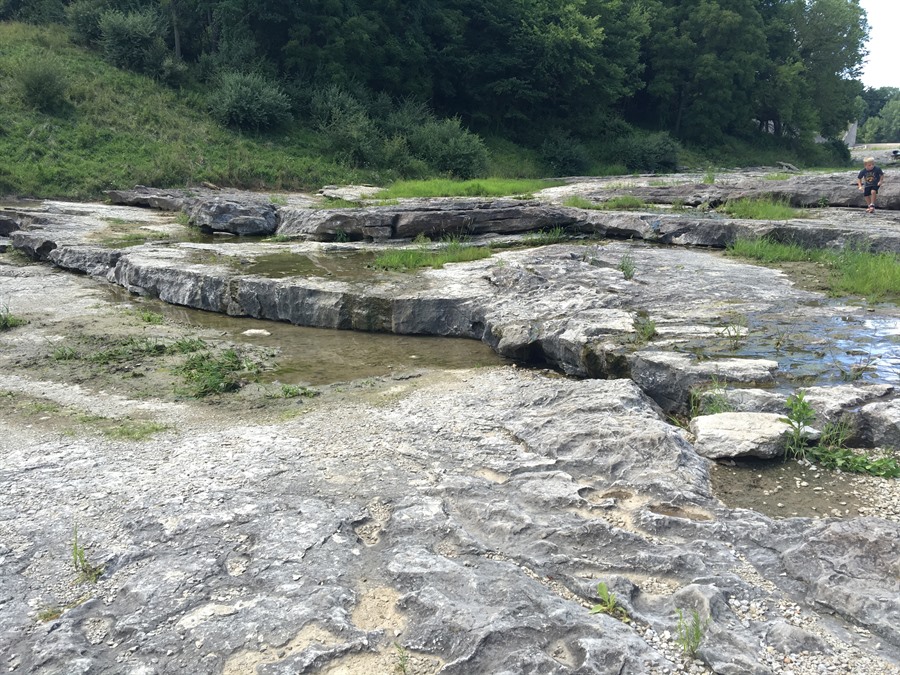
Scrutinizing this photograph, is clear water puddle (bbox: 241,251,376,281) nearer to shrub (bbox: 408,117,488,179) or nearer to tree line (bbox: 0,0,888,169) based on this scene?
shrub (bbox: 408,117,488,179)

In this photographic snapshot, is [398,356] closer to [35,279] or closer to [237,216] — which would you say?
[35,279]

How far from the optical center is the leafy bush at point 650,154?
31578 millimetres

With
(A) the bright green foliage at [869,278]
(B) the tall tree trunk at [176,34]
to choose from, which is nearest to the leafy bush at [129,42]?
(B) the tall tree trunk at [176,34]

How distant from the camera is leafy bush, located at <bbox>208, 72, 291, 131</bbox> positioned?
2269 cm

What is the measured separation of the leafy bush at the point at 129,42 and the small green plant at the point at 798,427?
85.3 feet

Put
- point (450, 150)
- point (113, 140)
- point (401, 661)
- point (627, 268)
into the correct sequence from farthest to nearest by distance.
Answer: point (450, 150) < point (113, 140) < point (627, 268) < point (401, 661)

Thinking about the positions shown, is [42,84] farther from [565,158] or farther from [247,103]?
[565,158]

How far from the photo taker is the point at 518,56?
30984 millimetres

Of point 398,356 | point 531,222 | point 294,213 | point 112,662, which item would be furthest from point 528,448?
point 294,213

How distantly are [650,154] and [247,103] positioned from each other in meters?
18.3

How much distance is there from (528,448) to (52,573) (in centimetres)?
240

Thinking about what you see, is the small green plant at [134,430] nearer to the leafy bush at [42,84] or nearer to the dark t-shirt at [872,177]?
the dark t-shirt at [872,177]

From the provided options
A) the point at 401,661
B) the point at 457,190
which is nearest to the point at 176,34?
the point at 457,190

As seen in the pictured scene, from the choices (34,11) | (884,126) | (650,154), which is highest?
(884,126)
